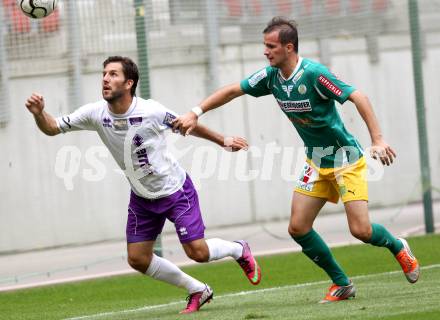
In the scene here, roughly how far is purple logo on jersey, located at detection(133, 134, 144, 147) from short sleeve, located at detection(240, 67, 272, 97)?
0.95 m

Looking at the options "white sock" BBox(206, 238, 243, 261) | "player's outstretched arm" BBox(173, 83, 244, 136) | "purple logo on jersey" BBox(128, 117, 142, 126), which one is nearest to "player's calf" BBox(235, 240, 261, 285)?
"white sock" BBox(206, 238, 243, 261)

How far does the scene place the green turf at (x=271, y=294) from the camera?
7.87 m

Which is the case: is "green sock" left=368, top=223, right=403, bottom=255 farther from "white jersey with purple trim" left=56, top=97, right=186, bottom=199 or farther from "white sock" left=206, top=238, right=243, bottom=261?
"white jersey with purple trim" left=56, top=97, right=186, bottom=199

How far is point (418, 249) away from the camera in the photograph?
12.3 metres

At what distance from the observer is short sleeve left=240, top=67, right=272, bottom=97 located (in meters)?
8.51

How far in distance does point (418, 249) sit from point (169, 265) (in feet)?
15.3

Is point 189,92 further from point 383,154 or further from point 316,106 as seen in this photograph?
point 383,154

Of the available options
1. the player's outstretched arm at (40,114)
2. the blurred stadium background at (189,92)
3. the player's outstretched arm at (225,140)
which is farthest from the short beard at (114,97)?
the blurred stadium background at (189,92)

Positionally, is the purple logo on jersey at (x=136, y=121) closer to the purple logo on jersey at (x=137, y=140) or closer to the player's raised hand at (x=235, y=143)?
the purple logo on jersey at (x=137, y=140)

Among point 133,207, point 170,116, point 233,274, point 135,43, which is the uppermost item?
point 135,43

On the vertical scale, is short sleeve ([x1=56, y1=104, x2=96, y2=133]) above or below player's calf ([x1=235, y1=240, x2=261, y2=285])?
above

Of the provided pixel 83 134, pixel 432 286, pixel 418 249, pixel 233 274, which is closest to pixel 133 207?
pixel 432 286

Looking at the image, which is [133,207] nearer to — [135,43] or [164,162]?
[164,162]

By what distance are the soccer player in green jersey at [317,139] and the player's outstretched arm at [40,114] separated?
0.95m
